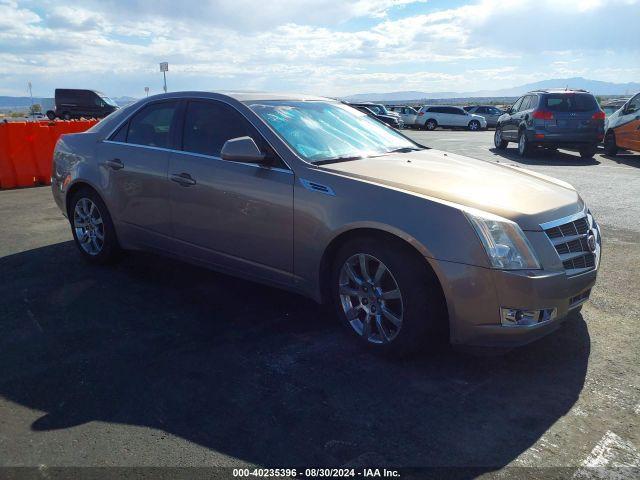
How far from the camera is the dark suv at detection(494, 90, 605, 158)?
46.4ft

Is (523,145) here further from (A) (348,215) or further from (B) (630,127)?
(A) (348,215)

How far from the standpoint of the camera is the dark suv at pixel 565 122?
14141mm

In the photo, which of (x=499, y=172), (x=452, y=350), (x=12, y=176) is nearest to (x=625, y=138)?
(x=499, y=172)

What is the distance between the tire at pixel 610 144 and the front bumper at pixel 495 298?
1345 centimetres

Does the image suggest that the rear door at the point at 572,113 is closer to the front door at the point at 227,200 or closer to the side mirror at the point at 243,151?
the front door at the point at 227,200

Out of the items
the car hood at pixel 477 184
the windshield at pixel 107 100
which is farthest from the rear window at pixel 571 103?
the windshield at pixel 107 100

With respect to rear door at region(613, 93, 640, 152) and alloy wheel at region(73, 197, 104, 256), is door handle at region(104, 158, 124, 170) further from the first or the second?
rear door at region(613, 93, 640, 152)

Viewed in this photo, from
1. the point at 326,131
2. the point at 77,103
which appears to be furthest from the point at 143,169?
the point at 77,103

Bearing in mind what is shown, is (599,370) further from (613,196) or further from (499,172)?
(613,196)

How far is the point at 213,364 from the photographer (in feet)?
11.4

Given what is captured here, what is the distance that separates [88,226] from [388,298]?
137 inches

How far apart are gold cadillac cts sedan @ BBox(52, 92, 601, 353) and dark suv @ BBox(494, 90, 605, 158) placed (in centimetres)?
1062

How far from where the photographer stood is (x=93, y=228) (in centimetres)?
554

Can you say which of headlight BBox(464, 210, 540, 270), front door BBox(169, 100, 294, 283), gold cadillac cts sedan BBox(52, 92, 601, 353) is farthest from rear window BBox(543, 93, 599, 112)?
headlight BBox(464, 210, 540, 270)
